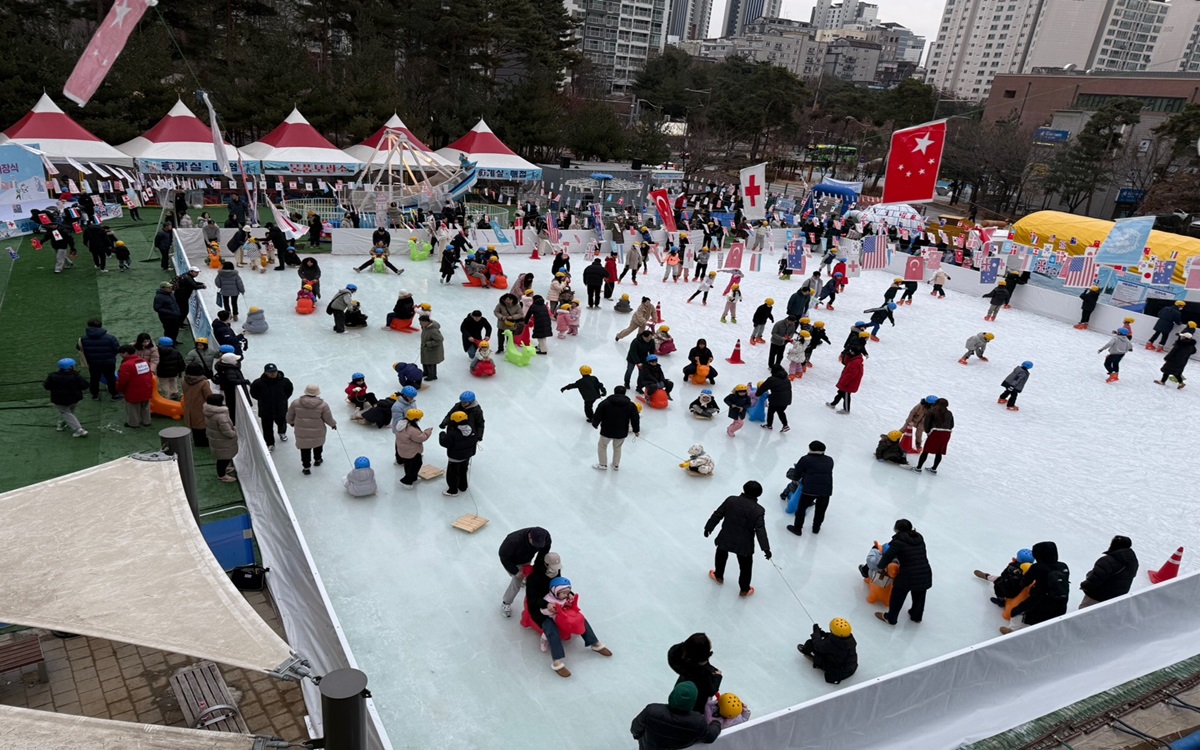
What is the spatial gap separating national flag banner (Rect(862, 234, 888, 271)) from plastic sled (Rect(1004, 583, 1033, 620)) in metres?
15.3

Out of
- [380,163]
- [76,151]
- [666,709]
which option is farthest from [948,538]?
[76,151]

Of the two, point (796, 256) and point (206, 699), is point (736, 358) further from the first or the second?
point (206, 699)

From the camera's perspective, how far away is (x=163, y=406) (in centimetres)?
998

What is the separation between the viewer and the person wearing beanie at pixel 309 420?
8.58m

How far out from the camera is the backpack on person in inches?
264

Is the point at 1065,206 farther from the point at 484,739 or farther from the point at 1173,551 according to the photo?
the point at 484,739

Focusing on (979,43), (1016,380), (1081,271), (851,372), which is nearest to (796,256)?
(1081,271)

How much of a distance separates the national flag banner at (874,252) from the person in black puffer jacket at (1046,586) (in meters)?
15.6

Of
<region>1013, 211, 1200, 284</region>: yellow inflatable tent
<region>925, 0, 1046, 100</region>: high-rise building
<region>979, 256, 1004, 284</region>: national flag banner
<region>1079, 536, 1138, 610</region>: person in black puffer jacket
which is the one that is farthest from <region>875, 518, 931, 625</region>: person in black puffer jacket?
<region>925, 0, 1046, 100</region>: high-rise building

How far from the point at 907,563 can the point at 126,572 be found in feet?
20.9

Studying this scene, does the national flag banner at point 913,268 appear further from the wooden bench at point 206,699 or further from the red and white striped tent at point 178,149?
the red and white striped tent at point 178,149

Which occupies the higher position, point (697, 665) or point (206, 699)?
point (697, 665)

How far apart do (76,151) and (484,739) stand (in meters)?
26.4

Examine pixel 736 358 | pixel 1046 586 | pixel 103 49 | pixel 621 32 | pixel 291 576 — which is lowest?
pixel 736 358
